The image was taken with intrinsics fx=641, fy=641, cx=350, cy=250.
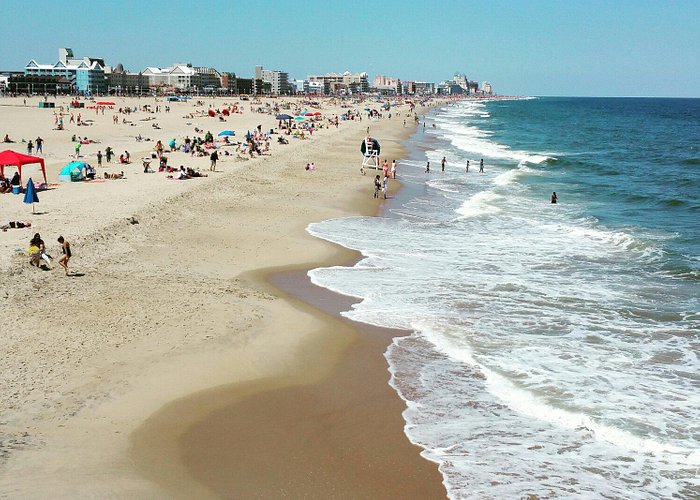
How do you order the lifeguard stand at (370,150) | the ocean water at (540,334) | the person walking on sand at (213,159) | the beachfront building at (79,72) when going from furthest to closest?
the beachfront building at (79,72)
the lifeguard stand at (370,150)
the person walking on sand at (213,159)
the ocean water at (540,334)

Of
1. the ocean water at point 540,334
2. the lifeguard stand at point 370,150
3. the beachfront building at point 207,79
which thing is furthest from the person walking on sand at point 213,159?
the beachfront building at point 207,79

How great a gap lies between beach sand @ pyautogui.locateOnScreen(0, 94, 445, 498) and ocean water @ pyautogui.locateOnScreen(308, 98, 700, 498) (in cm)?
87

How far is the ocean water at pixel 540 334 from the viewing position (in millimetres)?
8578

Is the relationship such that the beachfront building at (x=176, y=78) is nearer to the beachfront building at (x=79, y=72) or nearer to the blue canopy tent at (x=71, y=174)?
the beachfront building at (x=79, y=72)

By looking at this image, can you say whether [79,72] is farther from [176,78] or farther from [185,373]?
[185,373]

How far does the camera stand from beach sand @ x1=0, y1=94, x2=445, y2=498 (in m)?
7.83

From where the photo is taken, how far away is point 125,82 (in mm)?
169875

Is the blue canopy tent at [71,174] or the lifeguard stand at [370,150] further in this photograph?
the lifeguard stand at [370,150]

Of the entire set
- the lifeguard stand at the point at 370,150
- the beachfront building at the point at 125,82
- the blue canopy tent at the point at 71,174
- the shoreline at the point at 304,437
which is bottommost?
the shoreline at the point at 304,437

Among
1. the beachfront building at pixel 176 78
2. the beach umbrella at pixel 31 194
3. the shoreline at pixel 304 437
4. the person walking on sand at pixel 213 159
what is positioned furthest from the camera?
the beachfront building at pixel 176 78

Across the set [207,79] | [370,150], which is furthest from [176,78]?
[370,150]

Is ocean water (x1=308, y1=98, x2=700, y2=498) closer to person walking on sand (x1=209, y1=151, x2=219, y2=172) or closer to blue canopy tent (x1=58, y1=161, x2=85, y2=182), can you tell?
person walking on sand (x1=209, y1=151, x2=219, y2=172)

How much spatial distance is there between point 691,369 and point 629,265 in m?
7.80

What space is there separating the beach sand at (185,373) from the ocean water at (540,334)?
875mm
